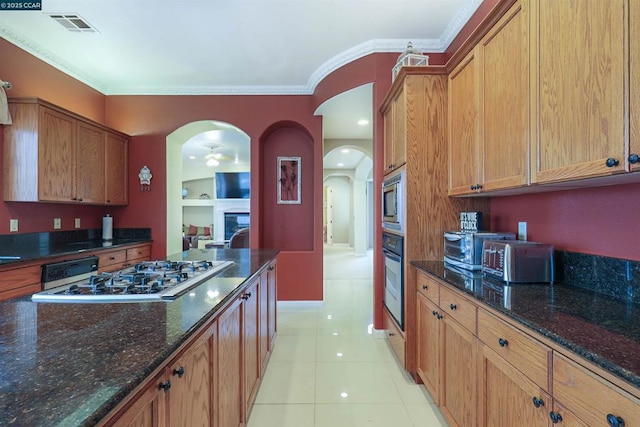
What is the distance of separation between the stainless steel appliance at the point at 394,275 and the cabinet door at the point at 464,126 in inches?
23.9

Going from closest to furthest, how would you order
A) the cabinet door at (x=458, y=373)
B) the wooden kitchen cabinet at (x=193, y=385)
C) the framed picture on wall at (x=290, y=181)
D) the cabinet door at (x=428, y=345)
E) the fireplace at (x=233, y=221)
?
the wooden kitchen cabinet at (x=193, y=385) < the cabinet door at (x=458, y=373) < the cabinet door at (x=428, y=345) < the framed picture on wall at (x=290, y=181) < the fireplace at (x=233, y=221)

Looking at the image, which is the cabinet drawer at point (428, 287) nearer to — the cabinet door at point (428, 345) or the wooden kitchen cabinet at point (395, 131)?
the cabinet door at point (428, 345)

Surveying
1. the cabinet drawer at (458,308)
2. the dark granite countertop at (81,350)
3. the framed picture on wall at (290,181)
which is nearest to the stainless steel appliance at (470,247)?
the cabinet drawer at (458,308)

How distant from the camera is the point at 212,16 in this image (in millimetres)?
2604

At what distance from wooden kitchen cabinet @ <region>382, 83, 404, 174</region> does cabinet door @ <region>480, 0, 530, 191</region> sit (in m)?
0.62

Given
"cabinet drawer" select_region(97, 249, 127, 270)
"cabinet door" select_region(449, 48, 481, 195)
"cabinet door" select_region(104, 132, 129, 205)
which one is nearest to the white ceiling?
"cabinet door" select_region(104, 132, 129, 205)

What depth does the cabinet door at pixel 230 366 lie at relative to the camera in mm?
1291

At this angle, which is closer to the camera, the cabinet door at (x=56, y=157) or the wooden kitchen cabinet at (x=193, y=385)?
the wooden kitchen cabinet at (x=193, y=385)

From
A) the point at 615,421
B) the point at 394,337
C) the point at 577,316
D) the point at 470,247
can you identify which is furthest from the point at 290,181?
the point at 615,421

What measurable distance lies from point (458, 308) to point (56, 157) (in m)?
3.79

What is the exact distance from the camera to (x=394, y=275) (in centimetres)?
251

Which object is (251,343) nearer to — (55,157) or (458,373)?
(458,373)

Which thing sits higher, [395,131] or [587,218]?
[395,131]

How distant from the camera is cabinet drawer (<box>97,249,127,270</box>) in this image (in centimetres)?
303
